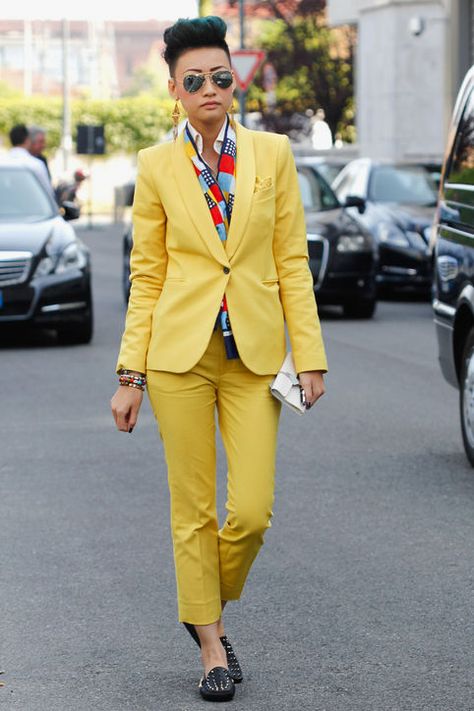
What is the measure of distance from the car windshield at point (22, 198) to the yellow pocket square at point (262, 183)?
10613 millimetres

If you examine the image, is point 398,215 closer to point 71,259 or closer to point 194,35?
point 71,259

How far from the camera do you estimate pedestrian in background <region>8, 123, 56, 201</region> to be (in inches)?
634

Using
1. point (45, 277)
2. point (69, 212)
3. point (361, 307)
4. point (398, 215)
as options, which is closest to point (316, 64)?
point (398, 215)

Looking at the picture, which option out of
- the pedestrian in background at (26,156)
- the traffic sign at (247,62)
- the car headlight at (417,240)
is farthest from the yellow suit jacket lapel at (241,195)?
the traffic sign at (247,62)

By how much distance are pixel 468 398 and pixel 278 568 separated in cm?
233

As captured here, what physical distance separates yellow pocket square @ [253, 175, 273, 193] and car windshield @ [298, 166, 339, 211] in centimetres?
1314

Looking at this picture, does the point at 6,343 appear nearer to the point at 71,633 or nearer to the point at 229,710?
the point at 71,633

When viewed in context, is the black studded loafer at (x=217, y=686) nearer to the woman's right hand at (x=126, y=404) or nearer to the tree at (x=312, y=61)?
the woman's right hand at (x=126, y=404)

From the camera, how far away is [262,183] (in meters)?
4.81

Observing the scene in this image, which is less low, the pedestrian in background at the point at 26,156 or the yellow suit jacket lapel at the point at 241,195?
the yellow suit jacket lapel at the point at 241,195

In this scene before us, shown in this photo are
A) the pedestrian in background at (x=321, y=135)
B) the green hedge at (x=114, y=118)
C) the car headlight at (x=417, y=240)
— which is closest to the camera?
the car headlight at (x=417, y=240)

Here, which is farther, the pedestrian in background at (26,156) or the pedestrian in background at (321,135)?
the pedestrian in background at (321,135)

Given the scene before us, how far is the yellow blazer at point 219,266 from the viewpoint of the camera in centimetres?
477

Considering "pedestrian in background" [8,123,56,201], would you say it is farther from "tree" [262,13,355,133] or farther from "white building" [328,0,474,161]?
"tree" [262,13,355,133]
